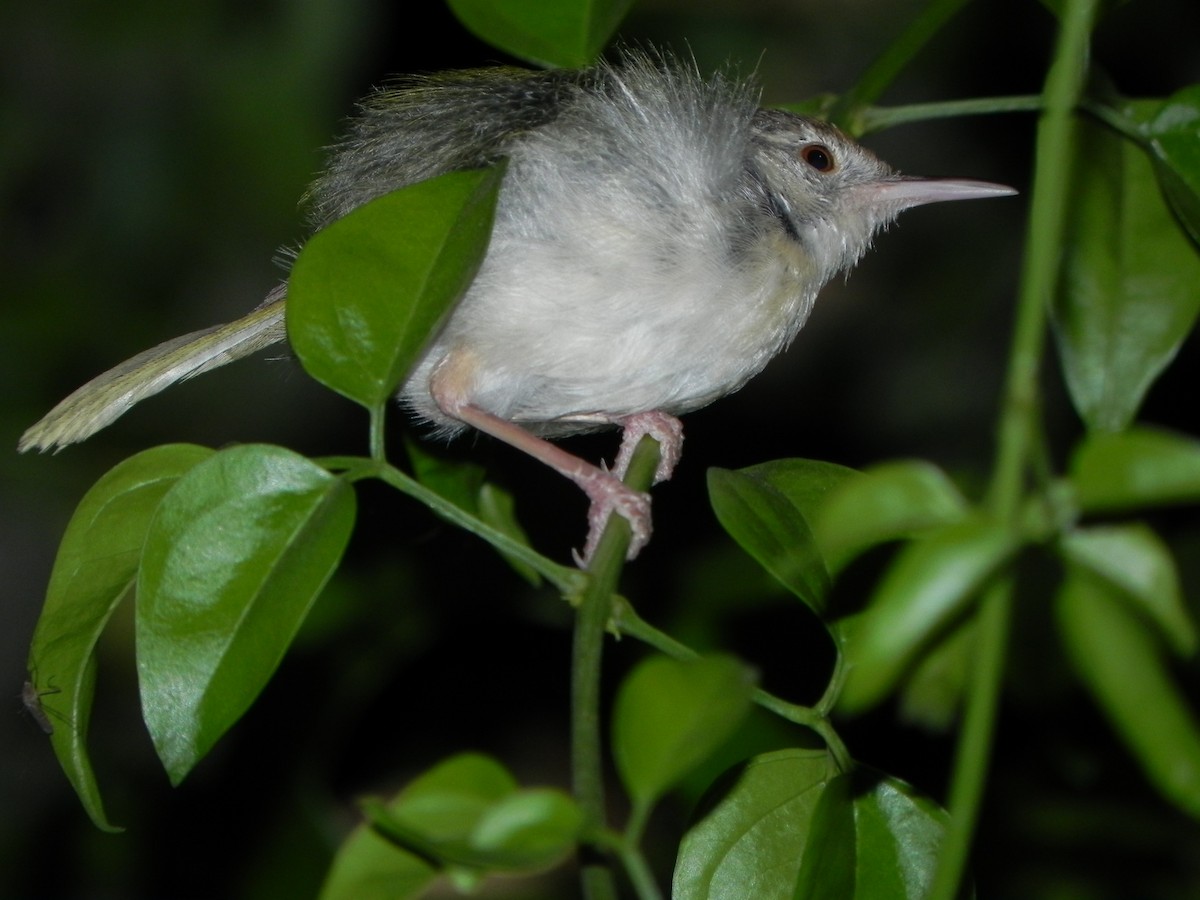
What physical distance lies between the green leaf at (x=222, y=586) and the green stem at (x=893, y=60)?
4.22 feet

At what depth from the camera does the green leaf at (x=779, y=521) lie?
147 cm

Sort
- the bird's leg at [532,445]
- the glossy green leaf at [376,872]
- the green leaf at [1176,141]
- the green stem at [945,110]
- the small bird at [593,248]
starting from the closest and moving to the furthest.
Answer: the glossy green leaf at [376,872]
the green leaf at [1176,141]
the green stem at [945,110]
the small bird at [593,248]
the bird's leg at [532,445]

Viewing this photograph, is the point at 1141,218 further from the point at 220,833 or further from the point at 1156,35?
the point at 220,833

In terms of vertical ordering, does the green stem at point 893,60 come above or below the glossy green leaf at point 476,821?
above

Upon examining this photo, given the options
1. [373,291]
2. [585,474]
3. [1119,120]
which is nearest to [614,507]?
[585,474]

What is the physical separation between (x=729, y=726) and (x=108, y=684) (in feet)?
12.3

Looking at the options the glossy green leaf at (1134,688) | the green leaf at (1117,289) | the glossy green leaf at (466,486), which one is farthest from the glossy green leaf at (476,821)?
the glossy green leaf at (466,486)

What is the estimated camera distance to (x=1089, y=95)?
6.25 feet

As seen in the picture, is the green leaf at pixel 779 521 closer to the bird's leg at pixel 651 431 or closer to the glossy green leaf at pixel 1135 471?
the glossy green leaf at pixel 1135 471

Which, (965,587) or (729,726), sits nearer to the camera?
(965,587)

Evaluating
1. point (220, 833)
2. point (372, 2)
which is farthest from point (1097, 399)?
point (220, 833)

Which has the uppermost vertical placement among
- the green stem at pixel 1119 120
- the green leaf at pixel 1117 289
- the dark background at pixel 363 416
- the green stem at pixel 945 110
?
the green stem at pixel 1119 120

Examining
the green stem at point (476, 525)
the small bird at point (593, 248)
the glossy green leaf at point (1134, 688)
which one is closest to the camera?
the glossy green leaf at point (1134, 688)

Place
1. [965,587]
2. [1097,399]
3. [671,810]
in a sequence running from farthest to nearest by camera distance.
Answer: [671,810]
[1097,399]
[965,587]
